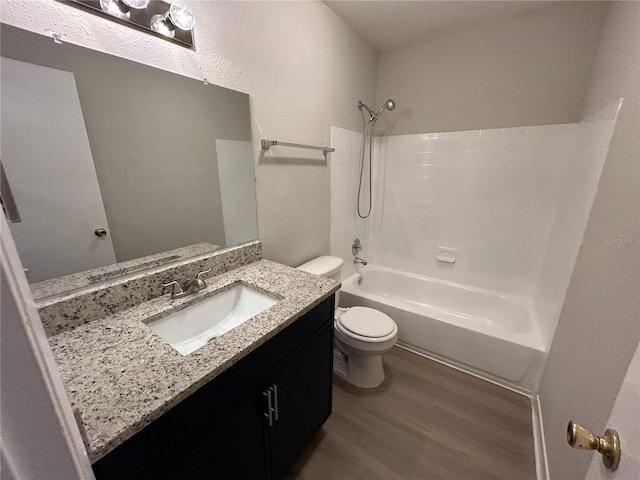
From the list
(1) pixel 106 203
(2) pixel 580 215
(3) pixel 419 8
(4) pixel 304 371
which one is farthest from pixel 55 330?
(3) pixel 419 8

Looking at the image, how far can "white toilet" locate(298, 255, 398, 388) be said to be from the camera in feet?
5.19

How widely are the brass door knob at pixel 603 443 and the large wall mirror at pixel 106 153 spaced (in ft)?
4.38

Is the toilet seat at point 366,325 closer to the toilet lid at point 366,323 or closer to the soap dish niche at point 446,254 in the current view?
the toilet lid at point 366,323

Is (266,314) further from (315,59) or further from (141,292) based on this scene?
(315,59)

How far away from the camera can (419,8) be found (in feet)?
5.58

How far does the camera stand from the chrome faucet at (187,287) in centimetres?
107

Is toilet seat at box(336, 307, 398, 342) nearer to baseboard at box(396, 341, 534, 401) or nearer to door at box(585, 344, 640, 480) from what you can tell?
baseboard at box(396, 341, 534, 401)

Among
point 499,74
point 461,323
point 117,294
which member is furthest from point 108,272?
point 499,74

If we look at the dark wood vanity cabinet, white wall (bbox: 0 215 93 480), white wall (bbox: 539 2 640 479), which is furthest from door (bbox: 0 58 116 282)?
white wall (bbox: 539 2 640 479)

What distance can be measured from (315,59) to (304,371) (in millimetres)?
1812

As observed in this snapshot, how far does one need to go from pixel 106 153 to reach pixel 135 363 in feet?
2.35

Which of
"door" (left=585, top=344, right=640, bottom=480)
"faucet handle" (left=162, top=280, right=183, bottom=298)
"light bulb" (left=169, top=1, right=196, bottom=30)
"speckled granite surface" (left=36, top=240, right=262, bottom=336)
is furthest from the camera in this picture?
"faucet handle" (left=162, top=280, right=183, bottom=298)

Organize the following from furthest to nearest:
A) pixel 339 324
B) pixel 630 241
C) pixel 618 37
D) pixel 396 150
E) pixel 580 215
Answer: pixel 396 150
pixel 339 324
pixel 580 215
pixel 618 37
pixel 630 241

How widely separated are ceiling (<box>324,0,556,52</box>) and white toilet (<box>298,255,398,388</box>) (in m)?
1.69
